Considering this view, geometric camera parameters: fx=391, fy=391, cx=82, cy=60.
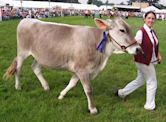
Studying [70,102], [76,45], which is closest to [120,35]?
[76,45]

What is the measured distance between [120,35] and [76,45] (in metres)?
0.97

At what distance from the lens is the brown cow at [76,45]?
275 inches

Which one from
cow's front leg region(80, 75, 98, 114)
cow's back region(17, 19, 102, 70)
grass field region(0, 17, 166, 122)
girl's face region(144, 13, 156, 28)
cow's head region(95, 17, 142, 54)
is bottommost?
grass field region(0, 17, 166, 122)

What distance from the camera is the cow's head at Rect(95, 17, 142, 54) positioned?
22.5 feet

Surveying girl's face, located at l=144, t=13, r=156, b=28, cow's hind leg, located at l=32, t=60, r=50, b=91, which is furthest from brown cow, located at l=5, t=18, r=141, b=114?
girl's face, located at l=144, t=13, r=156, b=28

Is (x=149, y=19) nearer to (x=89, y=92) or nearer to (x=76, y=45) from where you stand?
(x=76, y=45)

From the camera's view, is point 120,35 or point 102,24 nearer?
point 120,35

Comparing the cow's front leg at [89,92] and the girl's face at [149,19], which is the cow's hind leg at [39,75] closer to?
the cow's front leg at [89,92]

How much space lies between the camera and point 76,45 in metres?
7.46

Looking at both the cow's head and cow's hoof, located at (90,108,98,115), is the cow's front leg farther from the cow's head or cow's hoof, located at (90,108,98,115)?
the cow's head

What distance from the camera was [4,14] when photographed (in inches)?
1586

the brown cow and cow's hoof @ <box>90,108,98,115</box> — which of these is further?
cow's hoof @ <box>90,108,98,115</box>

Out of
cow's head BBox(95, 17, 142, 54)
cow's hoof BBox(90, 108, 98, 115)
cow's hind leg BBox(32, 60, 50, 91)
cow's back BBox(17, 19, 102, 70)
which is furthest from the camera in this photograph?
cow's hind leg BBox(32, 60, 50, 91)

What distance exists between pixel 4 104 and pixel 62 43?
1.64 meters
